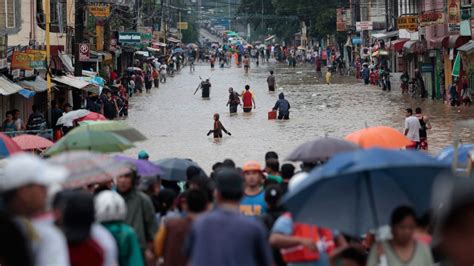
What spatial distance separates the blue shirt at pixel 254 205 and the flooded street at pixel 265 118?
13.1 metres

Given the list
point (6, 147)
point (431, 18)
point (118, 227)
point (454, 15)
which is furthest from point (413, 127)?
point (431, 18)

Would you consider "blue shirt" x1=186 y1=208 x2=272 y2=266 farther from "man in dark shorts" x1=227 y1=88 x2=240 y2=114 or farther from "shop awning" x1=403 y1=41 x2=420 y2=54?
"shop awning" x1=403 y1=41 x2=420 y2=54

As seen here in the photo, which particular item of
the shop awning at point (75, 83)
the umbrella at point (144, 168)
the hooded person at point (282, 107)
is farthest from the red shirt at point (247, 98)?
the umbrella at point (144, 168)

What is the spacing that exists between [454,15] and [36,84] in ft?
52.0

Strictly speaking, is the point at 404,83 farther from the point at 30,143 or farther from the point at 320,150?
the point at 320,150

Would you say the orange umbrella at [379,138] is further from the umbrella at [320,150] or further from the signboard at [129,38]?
the signboard at [129,38]

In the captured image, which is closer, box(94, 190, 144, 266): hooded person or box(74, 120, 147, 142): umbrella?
box(94, 190, 144, 266): hooded person

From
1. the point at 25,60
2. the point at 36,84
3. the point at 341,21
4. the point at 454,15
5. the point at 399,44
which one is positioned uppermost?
the point at 341,21

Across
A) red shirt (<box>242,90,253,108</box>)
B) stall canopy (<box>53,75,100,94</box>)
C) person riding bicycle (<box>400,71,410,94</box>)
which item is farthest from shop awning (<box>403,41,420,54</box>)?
stall canopy (<box>53,75,100,94</box>)

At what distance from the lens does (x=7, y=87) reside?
27.3m

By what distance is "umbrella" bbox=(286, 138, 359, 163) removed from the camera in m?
11.4

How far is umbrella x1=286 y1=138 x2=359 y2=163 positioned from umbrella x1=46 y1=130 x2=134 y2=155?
229 cm

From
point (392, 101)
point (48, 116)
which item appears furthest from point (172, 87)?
point (48, 116)

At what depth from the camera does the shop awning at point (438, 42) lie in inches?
1647
